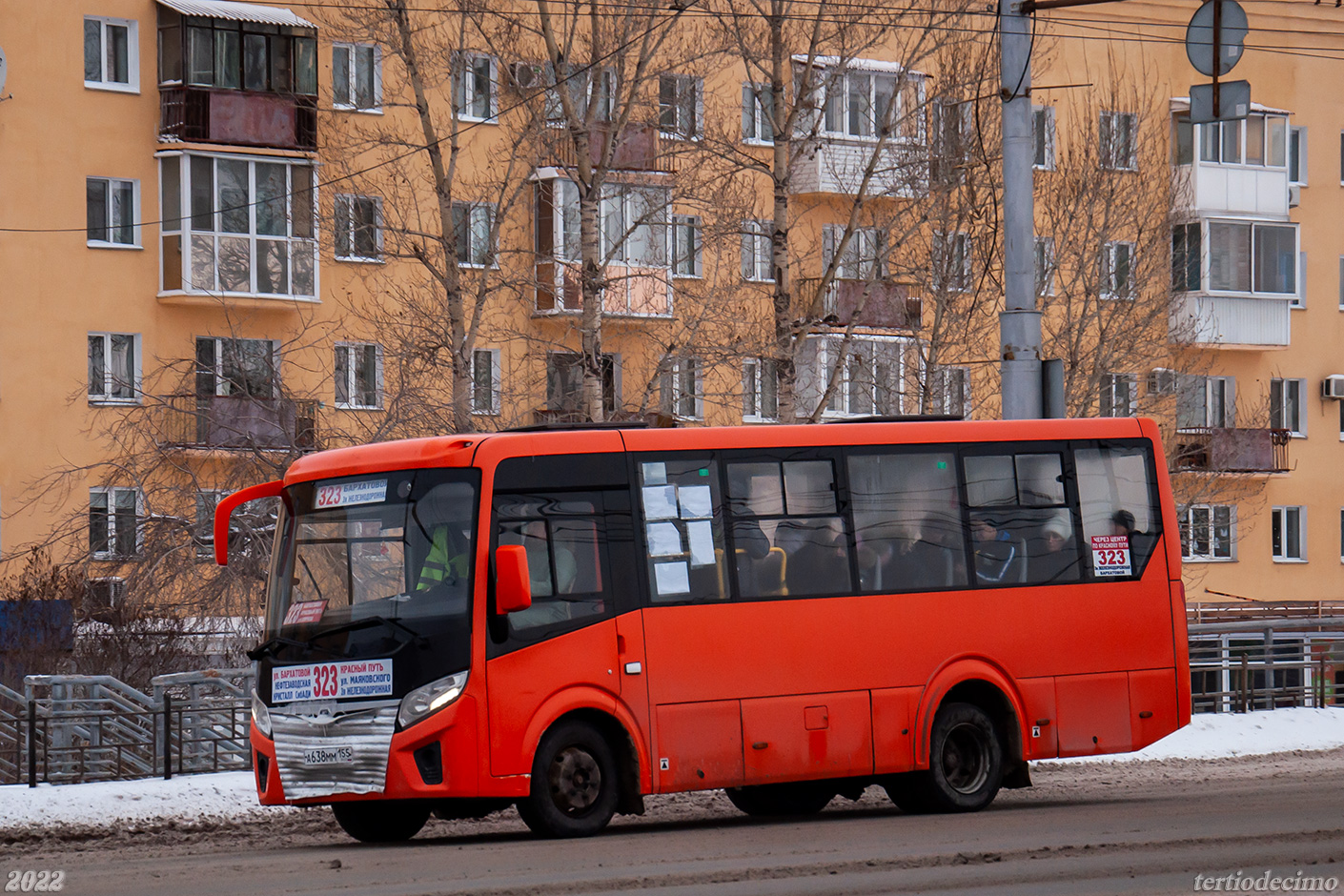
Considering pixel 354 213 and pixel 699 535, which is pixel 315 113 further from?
pixel 699 535

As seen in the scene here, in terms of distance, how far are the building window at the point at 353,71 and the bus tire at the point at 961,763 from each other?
22.0 meters

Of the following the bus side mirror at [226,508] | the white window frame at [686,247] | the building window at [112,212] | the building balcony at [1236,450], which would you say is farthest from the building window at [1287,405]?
the bus side mirror at [226,508]

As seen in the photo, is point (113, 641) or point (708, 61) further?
point (708, 61)

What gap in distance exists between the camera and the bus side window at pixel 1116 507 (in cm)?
1598

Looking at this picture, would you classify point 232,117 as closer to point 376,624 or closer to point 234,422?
point 234,422

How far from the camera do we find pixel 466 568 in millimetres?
13086

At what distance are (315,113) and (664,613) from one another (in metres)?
27.0

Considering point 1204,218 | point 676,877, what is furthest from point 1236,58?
point 1204,218

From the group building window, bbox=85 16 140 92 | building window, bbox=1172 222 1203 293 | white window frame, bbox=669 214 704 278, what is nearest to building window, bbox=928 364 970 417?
white window frame, bbox=669 214 704 278

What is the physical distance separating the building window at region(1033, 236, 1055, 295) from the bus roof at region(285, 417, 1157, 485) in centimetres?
2466

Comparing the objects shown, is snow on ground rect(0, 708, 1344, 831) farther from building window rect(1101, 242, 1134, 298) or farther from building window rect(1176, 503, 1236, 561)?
building window rect(1176, 503, 1236, 561)

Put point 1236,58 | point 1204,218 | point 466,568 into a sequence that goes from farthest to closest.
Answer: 1. point 1204,218
2. point 1236,58
3. point 466,568

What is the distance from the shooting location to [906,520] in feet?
49.5

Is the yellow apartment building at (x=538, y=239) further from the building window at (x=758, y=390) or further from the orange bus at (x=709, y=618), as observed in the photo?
the orange bus at (x=709, y=618)
